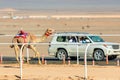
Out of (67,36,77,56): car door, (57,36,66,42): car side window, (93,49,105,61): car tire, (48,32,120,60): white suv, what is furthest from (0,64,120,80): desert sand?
(57,36,66,42): car side window

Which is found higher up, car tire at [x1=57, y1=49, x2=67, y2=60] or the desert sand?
car tire at [x1=57, y1=49, x2=67, y2=60]

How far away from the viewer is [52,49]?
29.0 meters

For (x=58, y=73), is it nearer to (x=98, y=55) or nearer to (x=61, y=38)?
(x=98, y=55)

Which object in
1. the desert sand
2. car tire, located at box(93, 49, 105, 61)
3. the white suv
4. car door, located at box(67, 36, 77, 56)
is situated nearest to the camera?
the desert sand

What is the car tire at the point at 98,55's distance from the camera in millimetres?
27981

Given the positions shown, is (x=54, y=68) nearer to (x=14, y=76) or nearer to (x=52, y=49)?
(x=14, y=76)

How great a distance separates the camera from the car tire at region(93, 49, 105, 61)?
2798 centimetres

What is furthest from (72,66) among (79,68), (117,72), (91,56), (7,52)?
(7,52)

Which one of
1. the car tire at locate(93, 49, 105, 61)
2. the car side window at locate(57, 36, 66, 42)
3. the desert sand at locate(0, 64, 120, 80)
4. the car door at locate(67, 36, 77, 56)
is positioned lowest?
the desert sand at locate(0, 64, 120, 80)

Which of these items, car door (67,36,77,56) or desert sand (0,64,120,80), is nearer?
desert sand (0,64,120,80)

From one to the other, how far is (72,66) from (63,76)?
328 centimetres

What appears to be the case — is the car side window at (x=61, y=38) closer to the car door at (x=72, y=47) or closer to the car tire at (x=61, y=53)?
the car door at (x=72, y=47)

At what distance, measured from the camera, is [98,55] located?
2812 cm

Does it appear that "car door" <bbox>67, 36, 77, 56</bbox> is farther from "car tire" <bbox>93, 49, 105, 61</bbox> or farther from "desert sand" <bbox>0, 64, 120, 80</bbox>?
"desert sand" <bbox>0, 64, 120, 80</bbox>
